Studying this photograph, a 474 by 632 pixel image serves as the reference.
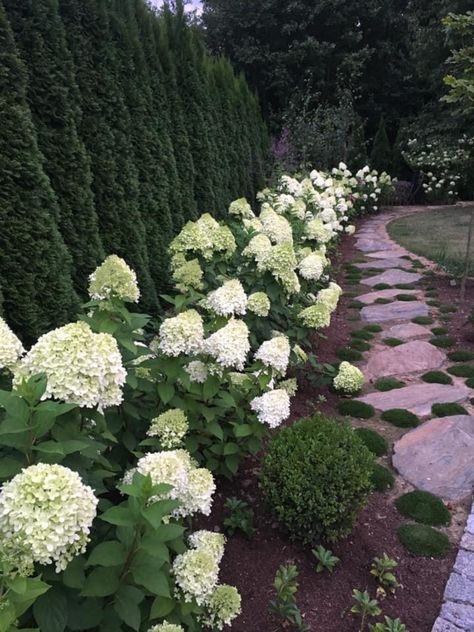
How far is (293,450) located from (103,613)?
50.4 inches

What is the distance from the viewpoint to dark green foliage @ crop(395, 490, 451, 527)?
2.67m

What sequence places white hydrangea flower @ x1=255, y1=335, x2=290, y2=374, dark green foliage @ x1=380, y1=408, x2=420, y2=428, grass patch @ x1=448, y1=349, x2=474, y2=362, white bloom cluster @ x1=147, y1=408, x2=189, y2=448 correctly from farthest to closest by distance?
grass patch @ x1=448, y1=349, x2=474, y2=362, dark green foliage @ x1=380, y1=408, x2=420, y2=428, white hydrangea flower @ x1=255, y1=335, x2=290, y2=374, white bloom cluster @ x1=147, y1=408, x2=189, y2=448

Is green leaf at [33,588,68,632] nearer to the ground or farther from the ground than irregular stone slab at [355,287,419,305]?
farther from the ground

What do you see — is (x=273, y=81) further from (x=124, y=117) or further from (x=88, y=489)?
(x=88, y=489)

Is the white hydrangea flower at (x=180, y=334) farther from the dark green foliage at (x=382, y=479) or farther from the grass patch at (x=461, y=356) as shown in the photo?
the grass patch at (x=461, y=356)

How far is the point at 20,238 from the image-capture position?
3.34 m

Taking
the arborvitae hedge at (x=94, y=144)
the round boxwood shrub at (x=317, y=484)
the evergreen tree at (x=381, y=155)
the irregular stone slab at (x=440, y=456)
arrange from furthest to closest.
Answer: the evergreen tree at (x=381, y=155) → the arborvitae hedge at (x=94, y=144) → the irregular stone slab at (x=440, y=456) → the round boxwood shrub at (x=317, y=484)

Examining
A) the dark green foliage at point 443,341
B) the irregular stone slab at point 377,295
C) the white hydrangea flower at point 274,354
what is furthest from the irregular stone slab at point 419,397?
the irregular stone slab at point 377,295

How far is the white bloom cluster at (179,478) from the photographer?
163 cm

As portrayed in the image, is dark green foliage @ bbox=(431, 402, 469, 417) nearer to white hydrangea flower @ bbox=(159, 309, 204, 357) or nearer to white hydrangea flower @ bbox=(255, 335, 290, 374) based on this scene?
white hydrangea flower @ bbox=(255, 335, 290, 374)

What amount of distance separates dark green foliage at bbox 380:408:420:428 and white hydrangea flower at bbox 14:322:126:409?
2509 millimetres

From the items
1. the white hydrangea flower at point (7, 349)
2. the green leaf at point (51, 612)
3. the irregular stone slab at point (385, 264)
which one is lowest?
the irregular stone slab at point (385, 264)

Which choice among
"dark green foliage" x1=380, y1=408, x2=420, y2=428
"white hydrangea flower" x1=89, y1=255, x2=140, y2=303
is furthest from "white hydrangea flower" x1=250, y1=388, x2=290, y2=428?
"dark green foliage" x1=380, y1=408, x2=420, y2=428

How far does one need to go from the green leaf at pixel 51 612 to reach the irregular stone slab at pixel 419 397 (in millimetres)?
2867
